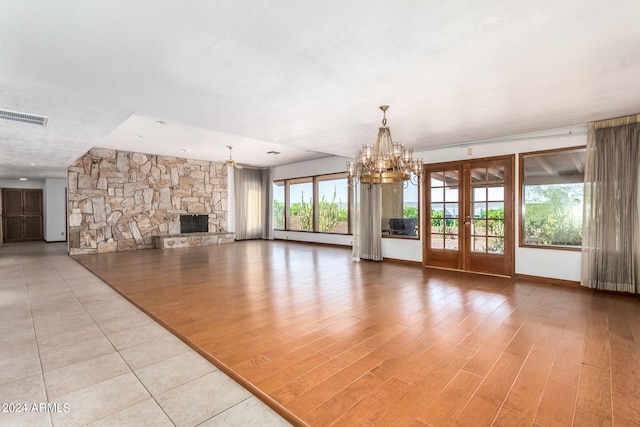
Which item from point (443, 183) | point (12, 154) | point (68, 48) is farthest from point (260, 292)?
point (12, 154)

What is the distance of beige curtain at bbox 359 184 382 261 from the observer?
23.4ft

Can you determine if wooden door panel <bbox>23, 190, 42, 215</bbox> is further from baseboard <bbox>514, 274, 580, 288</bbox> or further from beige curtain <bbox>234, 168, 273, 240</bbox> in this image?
baseboard <bbox>514, 274, 580, 288</bbox>

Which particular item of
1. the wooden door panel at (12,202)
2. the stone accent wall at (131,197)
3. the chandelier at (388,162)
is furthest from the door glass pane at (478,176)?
the wooden door panel at (12,202)

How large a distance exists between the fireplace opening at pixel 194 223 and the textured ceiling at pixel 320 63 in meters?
5.37

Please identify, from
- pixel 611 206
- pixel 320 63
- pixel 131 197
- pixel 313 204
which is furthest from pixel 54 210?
pixel 611 206

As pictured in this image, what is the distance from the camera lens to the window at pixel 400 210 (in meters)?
6.79

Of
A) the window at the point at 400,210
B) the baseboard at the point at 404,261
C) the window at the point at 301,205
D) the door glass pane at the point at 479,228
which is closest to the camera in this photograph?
the door glass pane at the point at 479,228

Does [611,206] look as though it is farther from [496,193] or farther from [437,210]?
[437,210]

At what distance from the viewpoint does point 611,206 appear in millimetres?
4410

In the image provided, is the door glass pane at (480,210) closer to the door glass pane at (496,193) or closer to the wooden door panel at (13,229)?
the door glass pane at (496,193)

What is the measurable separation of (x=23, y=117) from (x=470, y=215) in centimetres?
743

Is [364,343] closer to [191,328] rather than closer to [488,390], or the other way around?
[488,390]

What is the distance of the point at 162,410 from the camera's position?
1.83 metres

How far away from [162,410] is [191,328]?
4.13 ft
